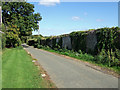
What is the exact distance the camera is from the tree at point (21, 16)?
31.2m

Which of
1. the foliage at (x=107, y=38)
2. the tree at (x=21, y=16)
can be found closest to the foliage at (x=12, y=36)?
the tree at (x=21, y=16)

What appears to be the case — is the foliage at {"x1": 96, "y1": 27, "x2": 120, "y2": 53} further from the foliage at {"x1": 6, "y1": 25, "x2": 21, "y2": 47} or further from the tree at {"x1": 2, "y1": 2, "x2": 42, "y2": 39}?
the tree at {"x1": 2, "y1": 2, "x2": 42, "y2": 39}

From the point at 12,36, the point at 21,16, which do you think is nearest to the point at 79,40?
the point at 12,36

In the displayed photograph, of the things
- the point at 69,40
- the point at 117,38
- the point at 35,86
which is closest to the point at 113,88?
the point at 35,86

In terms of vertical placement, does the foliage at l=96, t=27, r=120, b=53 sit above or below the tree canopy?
below

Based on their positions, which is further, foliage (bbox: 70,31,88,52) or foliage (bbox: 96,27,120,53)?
foliage (bbox: 70,31,88,52)

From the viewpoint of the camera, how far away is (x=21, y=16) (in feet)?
107

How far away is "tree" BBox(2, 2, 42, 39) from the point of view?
31250mm

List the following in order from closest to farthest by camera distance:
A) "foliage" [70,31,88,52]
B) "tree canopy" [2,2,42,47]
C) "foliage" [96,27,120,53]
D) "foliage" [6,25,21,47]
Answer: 1. "foliage" [96,27,120,53]
2. "foliage" [70,31,88,52]
3. "foliage" [6,25,21,47]
4. "tree canopy" [2,2,42,47]

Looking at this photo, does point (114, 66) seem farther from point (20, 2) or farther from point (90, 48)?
point (20, 2)

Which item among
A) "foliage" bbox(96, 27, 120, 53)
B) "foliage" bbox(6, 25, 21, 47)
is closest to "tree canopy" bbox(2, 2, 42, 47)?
"foliage" bbox(6, 25, 21, 47)

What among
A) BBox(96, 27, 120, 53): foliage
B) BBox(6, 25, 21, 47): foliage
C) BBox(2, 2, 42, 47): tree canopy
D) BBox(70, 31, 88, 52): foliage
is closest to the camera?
BBox(96, 27, 120, 53): foliage

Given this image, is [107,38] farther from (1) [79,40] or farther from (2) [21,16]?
(2) [21,16]

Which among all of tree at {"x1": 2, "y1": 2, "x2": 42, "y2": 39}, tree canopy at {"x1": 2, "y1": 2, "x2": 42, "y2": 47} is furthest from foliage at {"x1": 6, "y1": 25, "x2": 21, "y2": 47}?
tree at {"x1": 2, "y1": 2, "x2": 42, "y2": 39}
